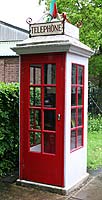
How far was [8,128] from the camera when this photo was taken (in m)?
4.98

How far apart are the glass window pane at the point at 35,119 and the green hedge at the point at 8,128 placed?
0.55m

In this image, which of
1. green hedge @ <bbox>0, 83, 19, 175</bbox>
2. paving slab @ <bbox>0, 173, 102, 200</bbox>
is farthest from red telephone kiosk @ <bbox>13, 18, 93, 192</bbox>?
green hedge @ <bbox>0, 83, 19, 175</bbox>

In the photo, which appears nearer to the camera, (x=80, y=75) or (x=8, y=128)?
(x=80, y=75)

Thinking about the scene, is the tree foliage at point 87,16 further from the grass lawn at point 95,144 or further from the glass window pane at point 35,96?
the glass window pane at point 35,96

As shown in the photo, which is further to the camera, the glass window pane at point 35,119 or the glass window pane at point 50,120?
the glass window pane at point 35,119

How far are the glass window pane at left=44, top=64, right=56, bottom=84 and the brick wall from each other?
1215 centimetres

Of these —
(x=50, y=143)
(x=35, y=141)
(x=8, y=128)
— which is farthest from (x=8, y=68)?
(x=50, y=143)

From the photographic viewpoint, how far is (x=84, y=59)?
4.64 meters

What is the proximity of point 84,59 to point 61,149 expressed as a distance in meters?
1.44

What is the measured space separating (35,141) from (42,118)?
385 mm

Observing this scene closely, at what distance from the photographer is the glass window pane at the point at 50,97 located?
13.8ft

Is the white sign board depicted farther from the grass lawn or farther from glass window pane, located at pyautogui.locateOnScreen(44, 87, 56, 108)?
the grass lawn

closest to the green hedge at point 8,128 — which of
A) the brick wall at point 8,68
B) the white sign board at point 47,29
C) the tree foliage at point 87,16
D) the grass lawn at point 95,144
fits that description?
the white sign board at point 47,29

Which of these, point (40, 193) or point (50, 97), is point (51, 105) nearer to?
point (50, 97)
